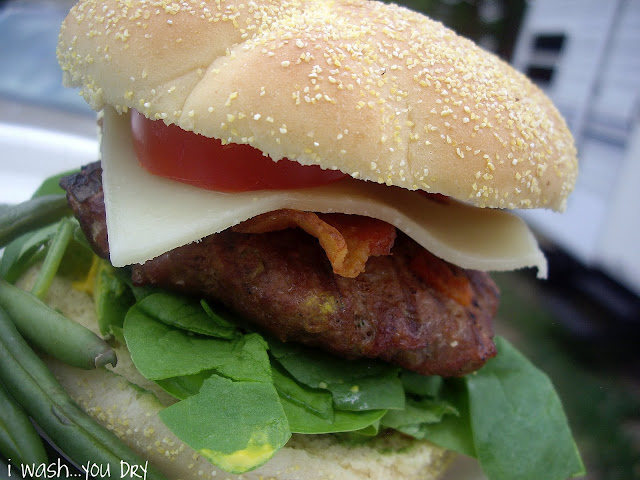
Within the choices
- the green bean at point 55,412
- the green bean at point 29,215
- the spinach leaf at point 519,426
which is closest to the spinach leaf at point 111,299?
the green bean at point 55,412

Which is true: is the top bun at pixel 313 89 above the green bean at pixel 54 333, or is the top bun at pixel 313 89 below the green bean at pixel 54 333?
above

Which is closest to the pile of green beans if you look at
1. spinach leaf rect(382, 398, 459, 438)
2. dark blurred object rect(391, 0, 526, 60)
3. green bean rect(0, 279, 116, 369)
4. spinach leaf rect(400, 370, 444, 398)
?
green bean rect(0, 279, 116, 369)

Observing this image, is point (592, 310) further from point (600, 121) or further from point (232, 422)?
point (232, 422)

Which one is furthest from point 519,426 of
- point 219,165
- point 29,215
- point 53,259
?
point 29,215

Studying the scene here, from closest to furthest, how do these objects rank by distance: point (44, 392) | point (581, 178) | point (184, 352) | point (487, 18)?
point (44, 392)
point (184, 352)
point (581, 178)
point (487, 18)

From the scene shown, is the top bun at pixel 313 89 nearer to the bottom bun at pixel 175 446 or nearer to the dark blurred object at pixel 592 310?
the bottom bun at pixel 175 446

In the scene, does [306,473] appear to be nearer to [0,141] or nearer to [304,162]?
[304,162]
